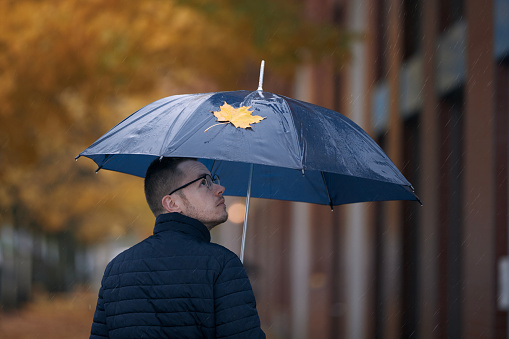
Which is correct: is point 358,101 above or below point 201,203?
above

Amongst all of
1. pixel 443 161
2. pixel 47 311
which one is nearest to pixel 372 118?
pixel 443 161

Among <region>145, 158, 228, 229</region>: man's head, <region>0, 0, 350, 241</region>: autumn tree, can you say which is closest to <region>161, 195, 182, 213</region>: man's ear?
<region>145, 158, 228, 229</region>: man's head

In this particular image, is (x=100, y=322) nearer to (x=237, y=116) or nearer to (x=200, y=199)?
(x=200, y=199)

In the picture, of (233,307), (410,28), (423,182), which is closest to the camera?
(233,307)

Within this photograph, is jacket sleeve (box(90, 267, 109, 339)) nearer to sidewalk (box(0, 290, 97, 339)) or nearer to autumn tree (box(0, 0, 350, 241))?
autumn tree (box(0, 0, 350, 241))

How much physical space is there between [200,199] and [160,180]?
0.62 feet

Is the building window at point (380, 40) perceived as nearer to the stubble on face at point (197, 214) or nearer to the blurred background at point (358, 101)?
the blurred background at point (358, 101)

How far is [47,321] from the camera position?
695 inches

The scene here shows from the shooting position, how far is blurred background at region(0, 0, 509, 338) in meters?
A: 5.84

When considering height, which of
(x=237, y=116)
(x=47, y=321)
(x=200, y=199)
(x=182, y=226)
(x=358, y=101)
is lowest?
(x=47, y=321)

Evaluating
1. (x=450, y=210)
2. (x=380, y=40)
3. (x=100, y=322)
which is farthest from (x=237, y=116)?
(x=380, y=40)

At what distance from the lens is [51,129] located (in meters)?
9.62

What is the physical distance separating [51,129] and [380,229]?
4.62 m

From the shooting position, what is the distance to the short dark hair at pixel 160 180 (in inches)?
118
